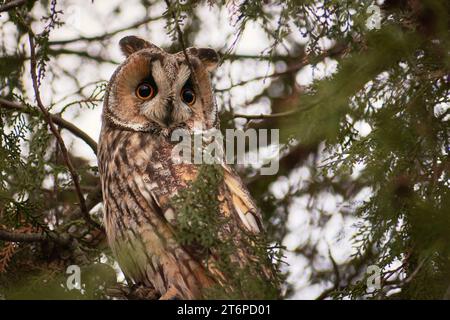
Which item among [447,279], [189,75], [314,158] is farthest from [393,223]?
[314,158]

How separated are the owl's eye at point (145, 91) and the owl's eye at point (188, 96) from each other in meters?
0.20

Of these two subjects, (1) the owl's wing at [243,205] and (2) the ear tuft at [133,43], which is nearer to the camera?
(1) the owl's wing at [243,205]

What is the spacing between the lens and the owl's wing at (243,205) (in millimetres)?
4141

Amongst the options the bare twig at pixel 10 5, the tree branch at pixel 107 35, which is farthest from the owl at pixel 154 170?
the tree branch at pixel 107 35

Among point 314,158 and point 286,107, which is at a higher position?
point 286,107

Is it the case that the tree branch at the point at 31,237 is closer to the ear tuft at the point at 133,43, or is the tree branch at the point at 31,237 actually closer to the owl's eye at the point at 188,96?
the owl's eye at the point at 188,96

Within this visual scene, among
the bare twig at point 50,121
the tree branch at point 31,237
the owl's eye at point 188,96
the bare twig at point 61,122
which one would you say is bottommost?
the tree branch at point 31,237

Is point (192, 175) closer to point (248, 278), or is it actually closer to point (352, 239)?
point (352, 239)

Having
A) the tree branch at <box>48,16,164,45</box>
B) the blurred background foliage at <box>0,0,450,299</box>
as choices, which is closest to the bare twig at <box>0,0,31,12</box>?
the blurred background foliage at <box>0,0,450,299</box>

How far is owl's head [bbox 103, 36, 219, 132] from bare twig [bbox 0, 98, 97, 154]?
0.63ft

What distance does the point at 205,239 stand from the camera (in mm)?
2893

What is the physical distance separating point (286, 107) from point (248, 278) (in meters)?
3.27

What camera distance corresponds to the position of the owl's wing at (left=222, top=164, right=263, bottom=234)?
163 inches

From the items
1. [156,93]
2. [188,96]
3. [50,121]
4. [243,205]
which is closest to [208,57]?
[188,96]
